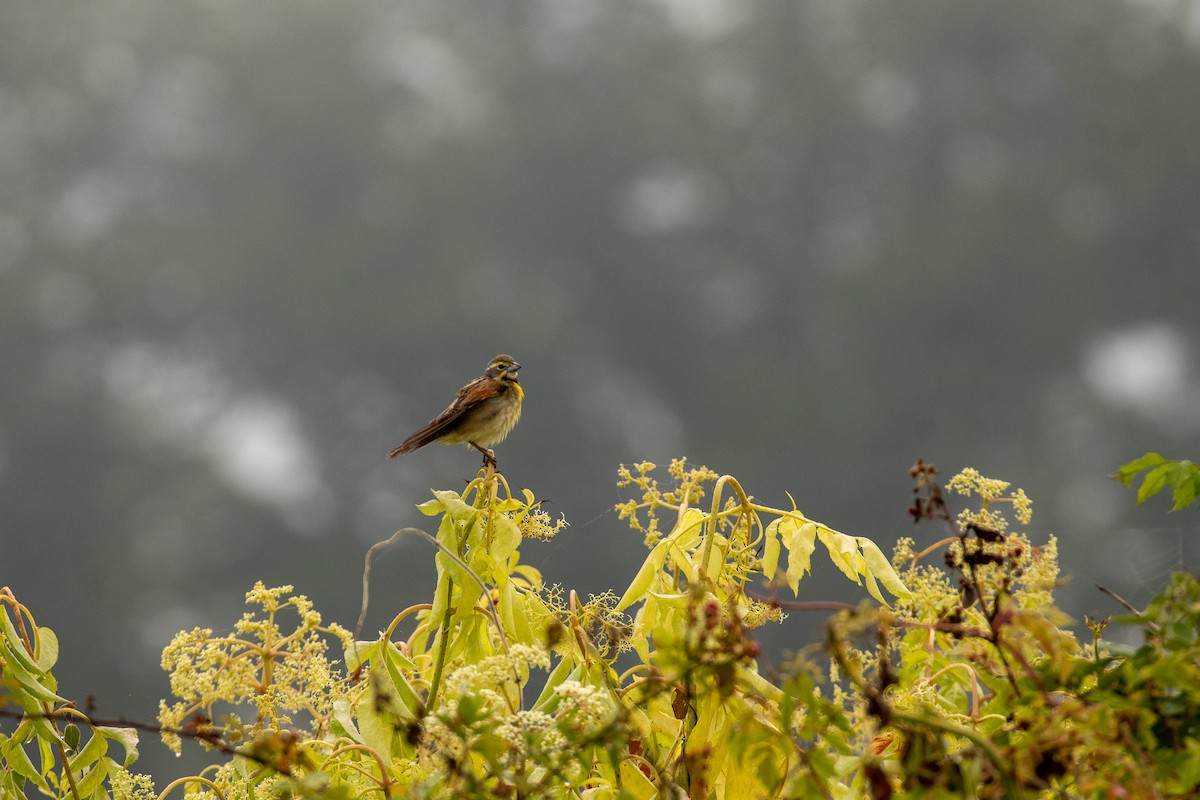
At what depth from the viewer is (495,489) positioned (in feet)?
5.21

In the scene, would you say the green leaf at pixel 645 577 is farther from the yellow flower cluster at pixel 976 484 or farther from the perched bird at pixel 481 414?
the perched bird at pixel 481 414

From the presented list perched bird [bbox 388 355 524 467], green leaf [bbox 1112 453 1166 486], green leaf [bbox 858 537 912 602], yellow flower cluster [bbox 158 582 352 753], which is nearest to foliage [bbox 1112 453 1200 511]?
green leaf [bbox 1112 453 1166 486]

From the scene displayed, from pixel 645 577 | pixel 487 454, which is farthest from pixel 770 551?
pixel 487 454

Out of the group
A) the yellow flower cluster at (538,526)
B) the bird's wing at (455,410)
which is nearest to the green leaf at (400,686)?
the yellow flower cluster at (538,526)

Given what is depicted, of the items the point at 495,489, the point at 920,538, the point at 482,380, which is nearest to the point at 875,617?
the point at 495,489

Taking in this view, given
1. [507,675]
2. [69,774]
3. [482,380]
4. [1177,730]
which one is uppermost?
[482,380]

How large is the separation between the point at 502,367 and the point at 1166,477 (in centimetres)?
242

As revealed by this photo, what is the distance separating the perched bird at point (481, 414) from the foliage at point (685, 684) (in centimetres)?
122

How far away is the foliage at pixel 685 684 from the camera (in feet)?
2.62

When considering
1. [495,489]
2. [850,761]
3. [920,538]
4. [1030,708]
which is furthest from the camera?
[920,538]

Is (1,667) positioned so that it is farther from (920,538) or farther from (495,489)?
(920,538)

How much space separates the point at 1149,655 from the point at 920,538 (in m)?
0.90

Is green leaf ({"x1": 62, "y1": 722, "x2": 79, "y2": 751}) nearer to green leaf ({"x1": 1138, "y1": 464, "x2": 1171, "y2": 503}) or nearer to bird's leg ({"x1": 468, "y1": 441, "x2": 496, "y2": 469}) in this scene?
bird's leg ({"x1": 468, "y1": 441, "x2": 496, "y2": 469})

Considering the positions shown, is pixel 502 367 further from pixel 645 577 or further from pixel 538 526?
pixel 645 577
